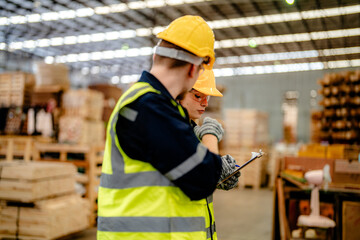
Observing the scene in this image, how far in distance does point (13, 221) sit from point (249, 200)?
23.1 feet

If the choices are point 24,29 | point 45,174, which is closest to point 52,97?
point 45,174

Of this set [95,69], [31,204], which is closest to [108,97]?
[31,204]

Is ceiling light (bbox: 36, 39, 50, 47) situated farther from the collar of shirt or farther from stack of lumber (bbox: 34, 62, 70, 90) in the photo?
the collar of shirt

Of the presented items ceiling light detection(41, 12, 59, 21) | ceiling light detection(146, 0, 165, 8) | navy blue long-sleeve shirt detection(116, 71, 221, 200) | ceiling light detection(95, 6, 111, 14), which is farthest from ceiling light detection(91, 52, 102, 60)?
navy blue long-sleeve shirt detection(116, 71, 221, 200)

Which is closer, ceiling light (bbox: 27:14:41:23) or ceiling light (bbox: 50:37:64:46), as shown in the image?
ceiling light (bbox: 27:14:41:23)

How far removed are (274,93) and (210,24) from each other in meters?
11.0

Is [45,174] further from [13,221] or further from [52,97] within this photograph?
[52,97]

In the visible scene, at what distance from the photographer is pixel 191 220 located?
1.37m

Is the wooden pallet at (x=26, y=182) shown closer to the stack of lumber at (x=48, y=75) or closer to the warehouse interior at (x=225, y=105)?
the warehouse interior at (x=225, y=105)

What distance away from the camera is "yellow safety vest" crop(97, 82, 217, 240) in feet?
4.26

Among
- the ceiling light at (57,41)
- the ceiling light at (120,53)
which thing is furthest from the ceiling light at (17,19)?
the ceiling light at (120,53)

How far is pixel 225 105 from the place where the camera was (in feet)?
96.4

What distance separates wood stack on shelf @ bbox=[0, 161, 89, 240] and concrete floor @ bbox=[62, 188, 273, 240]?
916 millimetres

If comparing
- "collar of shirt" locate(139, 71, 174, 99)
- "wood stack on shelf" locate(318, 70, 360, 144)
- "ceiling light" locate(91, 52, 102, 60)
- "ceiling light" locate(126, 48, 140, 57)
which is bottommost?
"collar of shirt" locate(139, 71, 174, 99)
